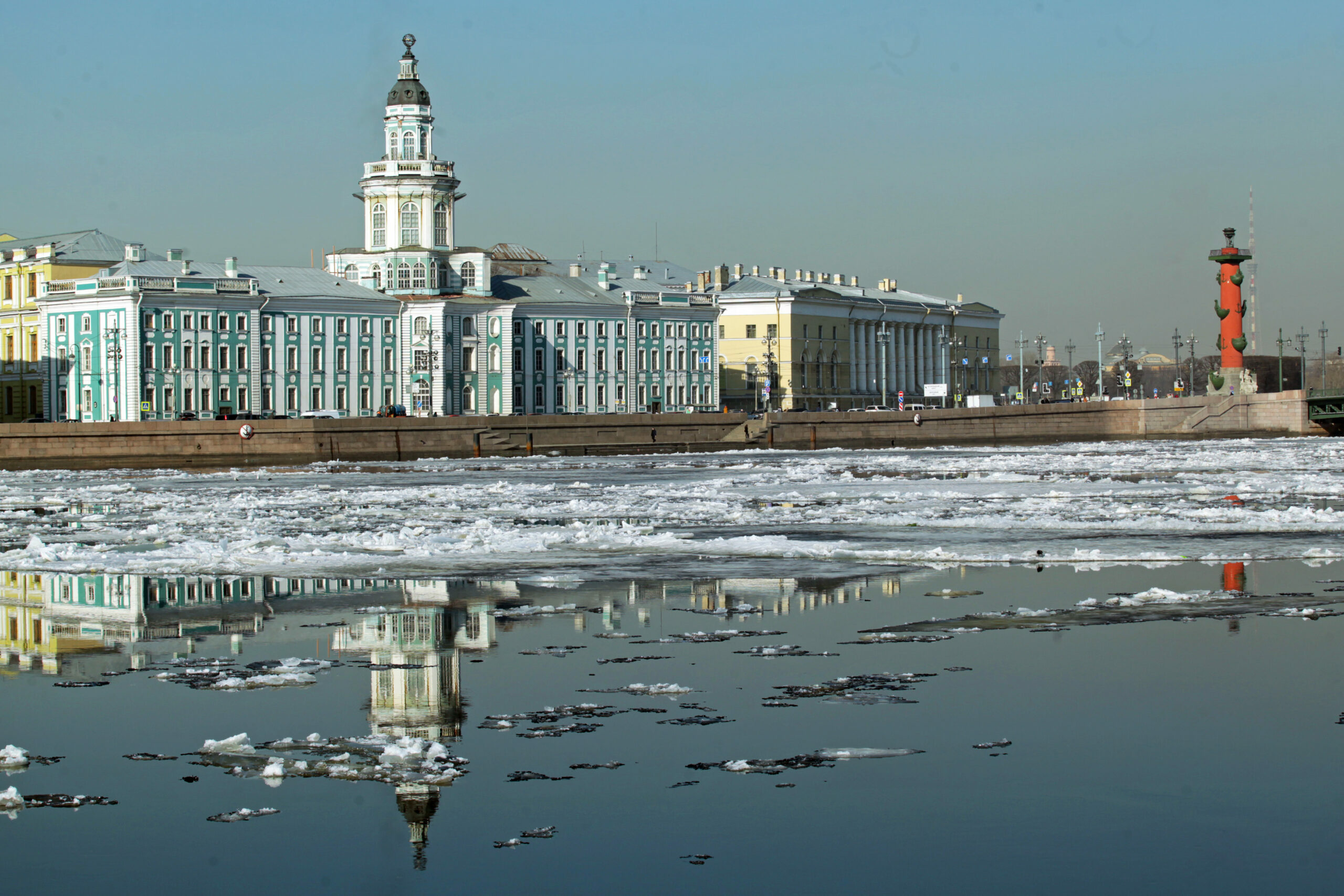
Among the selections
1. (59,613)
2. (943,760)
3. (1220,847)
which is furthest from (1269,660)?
(59,613)

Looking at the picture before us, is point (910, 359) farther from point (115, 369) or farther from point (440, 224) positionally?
point (115, 369)

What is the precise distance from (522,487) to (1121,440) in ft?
154

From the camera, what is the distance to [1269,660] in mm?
10734

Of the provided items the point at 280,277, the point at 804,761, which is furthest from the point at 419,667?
the point at 280,277

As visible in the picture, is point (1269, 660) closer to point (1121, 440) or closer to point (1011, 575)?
point (1011, 575)

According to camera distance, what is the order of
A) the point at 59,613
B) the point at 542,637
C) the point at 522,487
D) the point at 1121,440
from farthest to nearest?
the point at 1121,440, the point at 522,487, the point at 59,613, the point at 542,637

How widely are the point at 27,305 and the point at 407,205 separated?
2145cm

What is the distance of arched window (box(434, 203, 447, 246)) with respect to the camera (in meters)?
97.1

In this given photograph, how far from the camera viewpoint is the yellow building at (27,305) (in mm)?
88250

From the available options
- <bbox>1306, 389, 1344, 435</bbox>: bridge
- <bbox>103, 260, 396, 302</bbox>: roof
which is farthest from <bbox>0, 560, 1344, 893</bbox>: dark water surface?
<bbox>103, 260, 396, 302</bbox>: roof

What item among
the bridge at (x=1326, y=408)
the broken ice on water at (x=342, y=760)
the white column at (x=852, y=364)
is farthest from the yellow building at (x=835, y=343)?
the broken ice on water at (x=342, y=760)

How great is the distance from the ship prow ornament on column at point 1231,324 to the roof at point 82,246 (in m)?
58.1

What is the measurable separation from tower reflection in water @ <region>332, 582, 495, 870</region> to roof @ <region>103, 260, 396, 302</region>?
7664cm

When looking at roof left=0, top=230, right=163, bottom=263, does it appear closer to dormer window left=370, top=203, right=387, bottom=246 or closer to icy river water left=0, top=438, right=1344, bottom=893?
dormer window left=370, top=203, right=387, bottom=246
